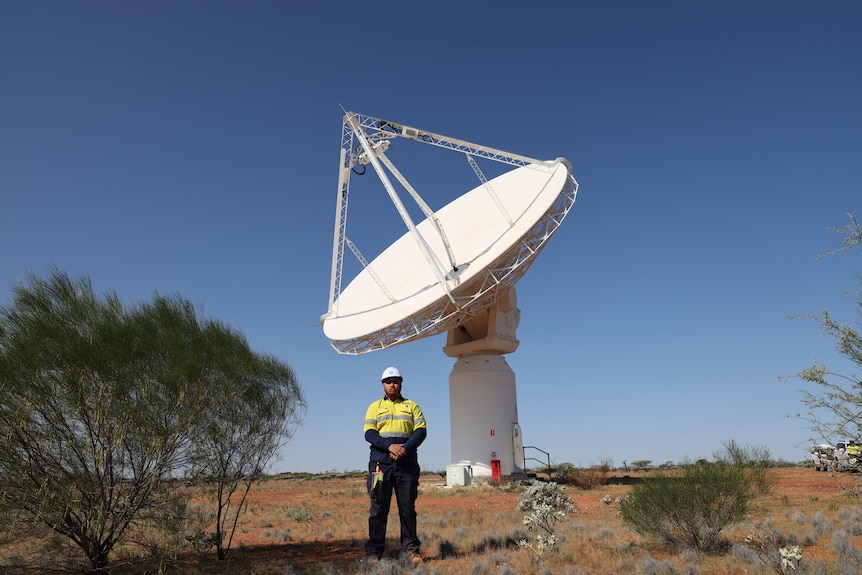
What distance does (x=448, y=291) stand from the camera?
17484 mm

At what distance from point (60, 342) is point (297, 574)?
3.76 m

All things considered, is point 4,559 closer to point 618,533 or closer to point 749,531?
point 618,533

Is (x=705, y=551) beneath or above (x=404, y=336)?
beneath

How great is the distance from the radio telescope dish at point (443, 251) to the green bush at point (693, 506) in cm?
962

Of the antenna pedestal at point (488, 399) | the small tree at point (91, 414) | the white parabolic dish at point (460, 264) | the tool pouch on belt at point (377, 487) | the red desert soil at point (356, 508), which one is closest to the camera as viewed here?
the small tree at point (91, 414)

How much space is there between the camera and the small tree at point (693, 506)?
808 centimetres

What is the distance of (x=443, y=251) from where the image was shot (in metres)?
22.0

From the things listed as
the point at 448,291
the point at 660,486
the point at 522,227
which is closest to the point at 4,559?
the point at 660,486

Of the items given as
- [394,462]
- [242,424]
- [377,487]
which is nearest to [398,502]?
[377,487]

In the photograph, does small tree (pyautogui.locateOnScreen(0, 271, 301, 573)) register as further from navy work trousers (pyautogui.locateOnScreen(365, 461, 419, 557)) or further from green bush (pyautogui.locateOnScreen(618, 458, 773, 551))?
green bush (pyautogui.locateOnScreen(618, 458, 773, 551))

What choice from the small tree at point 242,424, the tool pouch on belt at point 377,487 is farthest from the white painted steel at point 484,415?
the tool pouch on belt at point 377,487

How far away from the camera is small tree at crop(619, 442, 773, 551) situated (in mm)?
8078

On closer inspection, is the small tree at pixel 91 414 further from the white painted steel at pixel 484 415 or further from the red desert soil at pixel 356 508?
the white painted steel at pixel 484 415

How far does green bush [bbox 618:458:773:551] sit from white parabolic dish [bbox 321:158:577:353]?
9626 mm
